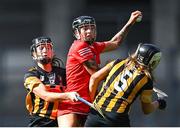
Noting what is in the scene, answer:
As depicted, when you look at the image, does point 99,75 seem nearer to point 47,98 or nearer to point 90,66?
point 90,66

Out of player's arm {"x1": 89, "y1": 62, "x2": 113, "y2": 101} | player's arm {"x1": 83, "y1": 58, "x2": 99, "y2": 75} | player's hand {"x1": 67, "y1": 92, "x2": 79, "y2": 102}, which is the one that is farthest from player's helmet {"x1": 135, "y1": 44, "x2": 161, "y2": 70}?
player's hand {"x1": 67, "y1": 92, "x2": 79, "y2": 102}

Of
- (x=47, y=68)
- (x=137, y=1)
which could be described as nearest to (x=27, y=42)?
(x=137, y=1)

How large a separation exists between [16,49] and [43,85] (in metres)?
12.7

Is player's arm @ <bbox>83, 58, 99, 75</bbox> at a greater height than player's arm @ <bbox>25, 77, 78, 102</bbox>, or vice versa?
player's arm @ <bbox>83, 58, 99, 75</bbox>

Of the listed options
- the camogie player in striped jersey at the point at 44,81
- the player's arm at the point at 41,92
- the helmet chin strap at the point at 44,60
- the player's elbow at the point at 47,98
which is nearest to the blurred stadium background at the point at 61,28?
the camogie player in striped jersey at the point at 44,81

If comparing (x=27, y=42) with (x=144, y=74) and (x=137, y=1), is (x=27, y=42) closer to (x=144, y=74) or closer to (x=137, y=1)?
(x=137, y=1)

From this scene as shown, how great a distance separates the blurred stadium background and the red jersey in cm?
924

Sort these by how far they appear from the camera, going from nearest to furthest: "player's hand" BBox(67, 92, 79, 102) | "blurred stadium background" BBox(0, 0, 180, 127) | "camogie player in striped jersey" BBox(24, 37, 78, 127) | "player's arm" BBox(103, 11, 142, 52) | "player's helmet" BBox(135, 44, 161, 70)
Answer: "player's hand" BBox(67, 92, 79, 102) → "player's helmet" BBox(135, 44, 161, 70) → "camogie player in striped jersey" BBox(24, 37, 78, 127) → "player's arm" BBox(103, 11, 142, 52) → "blurred stadium background" BBox(0, 0, 180, 127)

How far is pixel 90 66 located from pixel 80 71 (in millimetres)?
113

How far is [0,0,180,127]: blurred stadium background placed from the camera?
1933 cm

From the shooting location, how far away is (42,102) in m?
9.59

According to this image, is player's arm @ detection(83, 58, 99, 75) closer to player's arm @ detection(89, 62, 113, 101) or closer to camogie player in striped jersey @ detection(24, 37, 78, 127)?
player's arm @ detection(89, 62, 113, 101)

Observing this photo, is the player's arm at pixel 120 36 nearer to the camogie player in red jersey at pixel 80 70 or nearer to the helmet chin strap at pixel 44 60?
the camogie player in red jersey at pixel 80 70

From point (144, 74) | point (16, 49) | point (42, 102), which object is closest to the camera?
point (144, 74)
